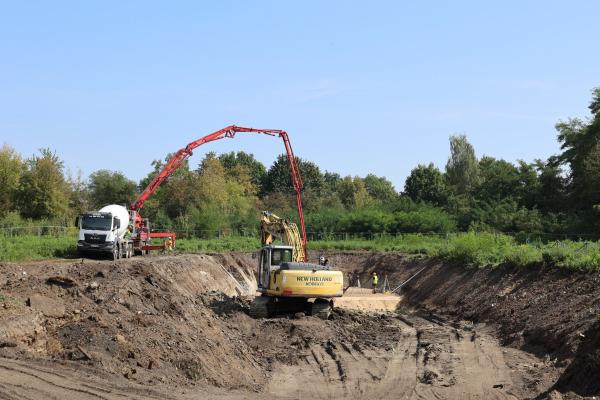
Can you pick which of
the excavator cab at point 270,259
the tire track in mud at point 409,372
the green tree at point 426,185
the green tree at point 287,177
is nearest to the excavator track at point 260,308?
the excavator cab at point 270,259

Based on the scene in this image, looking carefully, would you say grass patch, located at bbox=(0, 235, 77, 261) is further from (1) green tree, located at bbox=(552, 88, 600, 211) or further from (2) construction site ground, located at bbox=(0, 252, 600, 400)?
(1) green tree, located at bbox=(552, 88, 600, 211)

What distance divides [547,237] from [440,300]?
14.4 metres

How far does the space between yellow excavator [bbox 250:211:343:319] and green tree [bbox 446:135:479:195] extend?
67959 mm

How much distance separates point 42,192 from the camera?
204 feet

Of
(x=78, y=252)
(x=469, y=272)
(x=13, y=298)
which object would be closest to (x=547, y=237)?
(x=469, y=272)

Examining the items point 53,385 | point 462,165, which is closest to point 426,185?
point 462,165

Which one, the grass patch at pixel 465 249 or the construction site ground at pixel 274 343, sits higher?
the grass patch at pixel 465 249

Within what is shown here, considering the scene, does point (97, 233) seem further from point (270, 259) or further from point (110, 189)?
point (110, 189)

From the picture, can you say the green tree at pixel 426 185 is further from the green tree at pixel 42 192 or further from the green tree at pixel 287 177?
the green tree at pixel 42 192

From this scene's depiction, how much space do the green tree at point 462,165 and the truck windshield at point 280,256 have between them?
68.8 m

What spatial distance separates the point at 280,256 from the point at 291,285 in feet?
7.33

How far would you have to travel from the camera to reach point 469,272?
124ft

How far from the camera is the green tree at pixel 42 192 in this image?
62188 millimetres

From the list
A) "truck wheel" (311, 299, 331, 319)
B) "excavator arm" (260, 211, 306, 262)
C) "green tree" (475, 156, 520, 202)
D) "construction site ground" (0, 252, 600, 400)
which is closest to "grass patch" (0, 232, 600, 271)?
"construction site ground" (0, 252, 600, 400)
